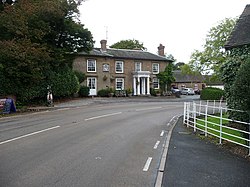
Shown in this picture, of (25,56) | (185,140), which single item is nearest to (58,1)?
(25,56)

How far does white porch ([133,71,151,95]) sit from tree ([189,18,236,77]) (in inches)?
389

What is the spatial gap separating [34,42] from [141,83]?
25.2m

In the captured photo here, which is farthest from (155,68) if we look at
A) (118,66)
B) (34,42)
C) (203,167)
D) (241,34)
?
(203,167)

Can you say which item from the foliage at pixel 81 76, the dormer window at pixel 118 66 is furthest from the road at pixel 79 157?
the dormer window at pixel 118 66

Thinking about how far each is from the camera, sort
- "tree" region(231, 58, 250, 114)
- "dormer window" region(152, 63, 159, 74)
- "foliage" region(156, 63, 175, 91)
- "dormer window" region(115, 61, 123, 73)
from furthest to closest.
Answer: "dormer window" region(152, 63, 159, 74)
"foliage" region(156, 63, 175, 91)
"dormer window" region(115, 61, 123, 73)
"tree" region(231, 58, 250, 114)

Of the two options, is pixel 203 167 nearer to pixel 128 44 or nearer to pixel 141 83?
pixel 141 83

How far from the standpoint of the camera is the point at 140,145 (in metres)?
10.9

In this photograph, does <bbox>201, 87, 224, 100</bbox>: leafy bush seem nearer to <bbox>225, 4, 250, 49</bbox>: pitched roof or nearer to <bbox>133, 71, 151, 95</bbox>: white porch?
<bbox>133, 71, 151, 95</bbox>: white porch

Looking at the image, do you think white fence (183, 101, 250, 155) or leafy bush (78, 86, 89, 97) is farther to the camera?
leafy bush (78, 86, 89, 97)

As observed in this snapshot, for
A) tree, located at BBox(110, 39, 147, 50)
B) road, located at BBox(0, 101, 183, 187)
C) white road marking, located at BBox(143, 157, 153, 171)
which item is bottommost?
white road marking, located at BBox(143, 157, 153, 171)

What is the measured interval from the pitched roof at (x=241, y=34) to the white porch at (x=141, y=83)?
95.4ft

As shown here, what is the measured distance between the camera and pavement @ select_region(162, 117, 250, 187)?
254 inches

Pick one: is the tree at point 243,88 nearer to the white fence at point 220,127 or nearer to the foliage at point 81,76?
the white fence at point 220,127

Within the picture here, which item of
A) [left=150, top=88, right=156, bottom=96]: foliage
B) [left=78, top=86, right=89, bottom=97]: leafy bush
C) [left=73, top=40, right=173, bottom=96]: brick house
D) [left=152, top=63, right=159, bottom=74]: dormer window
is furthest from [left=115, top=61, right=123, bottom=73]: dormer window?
[left=78, top=86, right=89, bottom=97]: leafy bush
